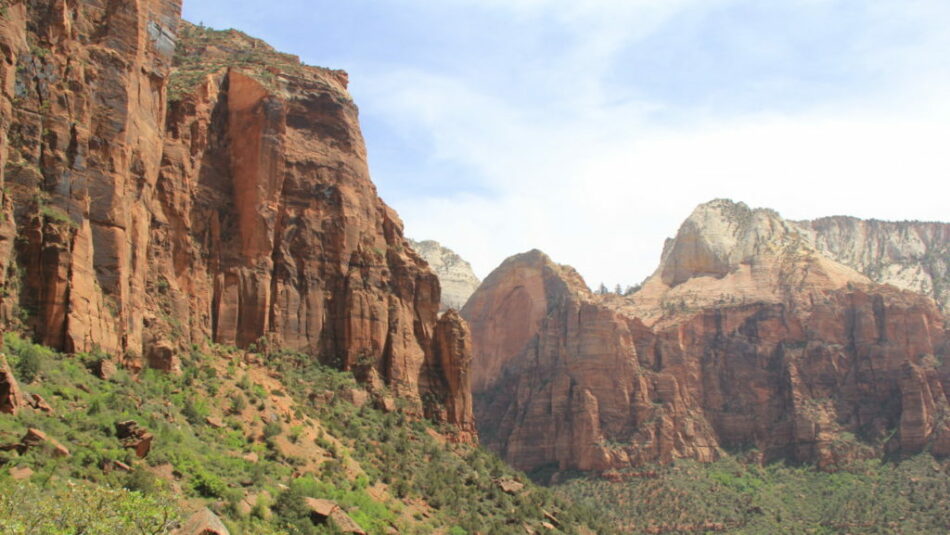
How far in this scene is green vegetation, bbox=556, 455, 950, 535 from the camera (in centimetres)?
10944

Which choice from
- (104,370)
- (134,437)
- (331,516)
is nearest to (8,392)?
(134,437)

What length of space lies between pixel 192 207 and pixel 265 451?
51.4 feet

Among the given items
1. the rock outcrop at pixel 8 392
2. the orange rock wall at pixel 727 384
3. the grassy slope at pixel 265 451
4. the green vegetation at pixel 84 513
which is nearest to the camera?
the green vegetation at pixel 84 513

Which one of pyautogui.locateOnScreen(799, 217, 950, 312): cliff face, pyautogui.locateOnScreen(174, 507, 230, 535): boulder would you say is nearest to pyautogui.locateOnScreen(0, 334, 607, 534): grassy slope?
pyautogui.locateOnScreen(174, 507, 230, 535): boulder

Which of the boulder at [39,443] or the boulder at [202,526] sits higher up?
the boulder at [39,443]

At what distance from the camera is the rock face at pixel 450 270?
601 feet

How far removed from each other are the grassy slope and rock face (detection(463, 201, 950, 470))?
56104mm

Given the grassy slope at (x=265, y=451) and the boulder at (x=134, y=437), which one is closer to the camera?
the grassy slope at (x=265, y=451)

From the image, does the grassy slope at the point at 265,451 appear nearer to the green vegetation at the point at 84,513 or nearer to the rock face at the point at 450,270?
the green vegetation at the point at 84,513

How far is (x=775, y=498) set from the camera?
389ft

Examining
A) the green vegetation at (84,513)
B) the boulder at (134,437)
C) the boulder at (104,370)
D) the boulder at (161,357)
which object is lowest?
the green vegetation at (84,513)

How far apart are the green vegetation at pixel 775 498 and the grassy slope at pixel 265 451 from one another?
41.7m

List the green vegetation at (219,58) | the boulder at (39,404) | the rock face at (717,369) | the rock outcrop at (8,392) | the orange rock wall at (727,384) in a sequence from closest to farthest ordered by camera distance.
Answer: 1. the rock outcrop at (8,392)
2. the boulder at (39,404)
3. the green vegetation at (219,58)
4. the orange rock wall at (727,384)
5. the rock face at (717,369)

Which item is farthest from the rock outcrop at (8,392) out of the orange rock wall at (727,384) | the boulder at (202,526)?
the orange rock wall at (727,384)
